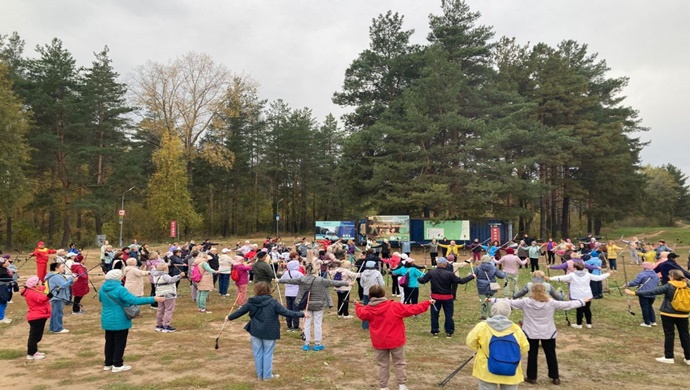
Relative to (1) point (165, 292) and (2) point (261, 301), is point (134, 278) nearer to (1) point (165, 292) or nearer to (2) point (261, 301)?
(1) point (165, 292)

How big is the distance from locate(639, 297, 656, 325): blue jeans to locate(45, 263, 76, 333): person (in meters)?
13.8

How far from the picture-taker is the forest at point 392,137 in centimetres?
3512

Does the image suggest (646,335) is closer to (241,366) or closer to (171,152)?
(241,366)

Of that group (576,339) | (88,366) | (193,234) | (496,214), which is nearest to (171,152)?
(193,234)

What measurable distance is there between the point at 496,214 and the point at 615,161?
15.8 m

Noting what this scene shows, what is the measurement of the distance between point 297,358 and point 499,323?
4.68m

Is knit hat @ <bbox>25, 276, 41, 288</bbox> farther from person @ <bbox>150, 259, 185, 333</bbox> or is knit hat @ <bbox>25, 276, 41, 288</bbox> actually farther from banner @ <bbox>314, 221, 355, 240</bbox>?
banner @ <bbox>314, 221, 355, 240</bbox>

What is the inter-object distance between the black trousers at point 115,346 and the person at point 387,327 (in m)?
4.43

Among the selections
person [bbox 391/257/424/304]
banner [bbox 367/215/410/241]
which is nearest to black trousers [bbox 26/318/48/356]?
person [bbox 391/257/424/304]

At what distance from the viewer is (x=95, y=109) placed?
42688 millimetres

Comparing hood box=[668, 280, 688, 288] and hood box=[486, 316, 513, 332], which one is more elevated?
hood box=[668, 280, 688, 288]

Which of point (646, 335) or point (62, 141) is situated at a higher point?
point (62, 141)

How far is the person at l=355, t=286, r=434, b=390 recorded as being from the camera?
6371 millimetres

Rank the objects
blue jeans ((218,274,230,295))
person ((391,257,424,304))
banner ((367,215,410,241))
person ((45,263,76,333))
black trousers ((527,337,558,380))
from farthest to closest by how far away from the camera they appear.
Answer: banner ((367,215,410,241))
blue jeans ((218,274,230,295))
person ((391,257,424,304))
person ((45,263,76,333))
black trousers ((527,337,558,380))
